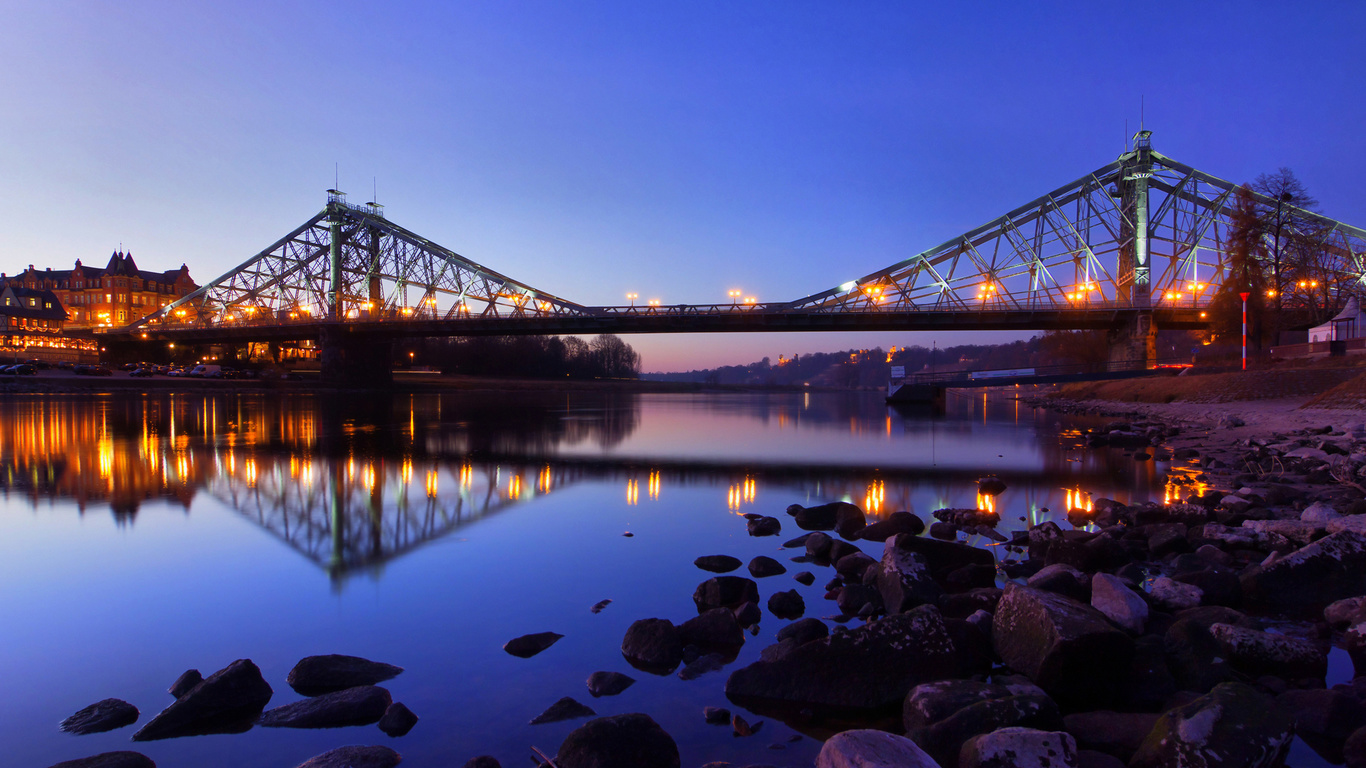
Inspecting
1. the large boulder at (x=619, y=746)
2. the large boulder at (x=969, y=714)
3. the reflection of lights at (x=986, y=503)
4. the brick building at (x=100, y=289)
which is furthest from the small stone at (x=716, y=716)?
the brick building at (x=100, y=289)

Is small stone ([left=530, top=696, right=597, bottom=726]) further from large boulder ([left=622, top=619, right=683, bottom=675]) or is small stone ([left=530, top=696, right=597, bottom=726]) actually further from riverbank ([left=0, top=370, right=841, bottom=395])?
riverbank ([left=0, top=370, right=841, bottom=395])

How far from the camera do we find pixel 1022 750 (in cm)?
324

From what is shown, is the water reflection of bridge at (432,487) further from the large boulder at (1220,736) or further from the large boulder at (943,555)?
the large boulder at (1220,736)

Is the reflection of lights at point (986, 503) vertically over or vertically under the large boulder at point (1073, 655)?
under

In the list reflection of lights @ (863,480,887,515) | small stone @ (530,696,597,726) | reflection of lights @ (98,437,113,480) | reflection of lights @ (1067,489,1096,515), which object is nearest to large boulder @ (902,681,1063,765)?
small stone @ (530,696,597,726)

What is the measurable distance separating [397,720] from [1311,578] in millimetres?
7479

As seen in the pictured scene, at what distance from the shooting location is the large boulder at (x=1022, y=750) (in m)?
3.21

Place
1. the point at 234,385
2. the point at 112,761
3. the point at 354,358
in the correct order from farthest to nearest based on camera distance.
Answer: the point at 354,358, the point at 234,385, the point at 112,761

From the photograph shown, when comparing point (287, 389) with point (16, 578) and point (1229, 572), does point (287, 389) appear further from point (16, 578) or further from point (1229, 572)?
point (1229, 572)

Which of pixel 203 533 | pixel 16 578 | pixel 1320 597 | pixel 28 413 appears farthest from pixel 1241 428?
pixel 28 413

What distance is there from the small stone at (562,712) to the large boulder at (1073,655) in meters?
2.84

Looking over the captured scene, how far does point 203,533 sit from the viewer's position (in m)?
9.03

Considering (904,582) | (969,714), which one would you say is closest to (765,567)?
(904,582)

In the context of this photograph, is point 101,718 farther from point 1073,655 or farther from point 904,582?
point 1073,655
